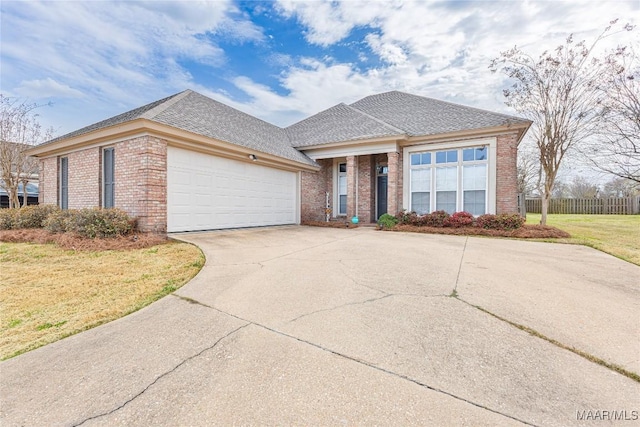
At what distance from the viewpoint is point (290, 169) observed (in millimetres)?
13133

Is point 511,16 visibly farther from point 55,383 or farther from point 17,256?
point 17,256

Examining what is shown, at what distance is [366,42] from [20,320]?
51.5 ft

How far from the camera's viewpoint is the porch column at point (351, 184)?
1344 cm

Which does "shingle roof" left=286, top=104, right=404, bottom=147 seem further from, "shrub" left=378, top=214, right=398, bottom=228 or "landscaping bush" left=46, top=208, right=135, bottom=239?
"landscaping bush" left=46, top=208, right=135, bottom=239

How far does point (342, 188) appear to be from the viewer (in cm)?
1497

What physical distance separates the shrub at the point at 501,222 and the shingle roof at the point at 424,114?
3608 mm

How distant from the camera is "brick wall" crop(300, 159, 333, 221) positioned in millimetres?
13914

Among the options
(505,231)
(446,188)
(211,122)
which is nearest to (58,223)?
(211,122)

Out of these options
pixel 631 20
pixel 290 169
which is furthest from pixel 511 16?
pixel 290 169

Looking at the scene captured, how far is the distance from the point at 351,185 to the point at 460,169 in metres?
4.71

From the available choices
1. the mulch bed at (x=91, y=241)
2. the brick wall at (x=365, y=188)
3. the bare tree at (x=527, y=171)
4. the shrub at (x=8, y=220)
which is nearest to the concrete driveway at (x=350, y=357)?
the mulch bed at (x=91, y=241)

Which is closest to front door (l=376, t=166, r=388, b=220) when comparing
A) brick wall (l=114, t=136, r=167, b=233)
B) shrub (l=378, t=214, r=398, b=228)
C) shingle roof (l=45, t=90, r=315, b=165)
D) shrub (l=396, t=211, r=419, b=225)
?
shrub (l=396, t=211, r=419, b=225)

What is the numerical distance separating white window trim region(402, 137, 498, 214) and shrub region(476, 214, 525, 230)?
1.13m

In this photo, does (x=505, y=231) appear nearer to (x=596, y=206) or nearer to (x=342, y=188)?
(x=342, y=188)
